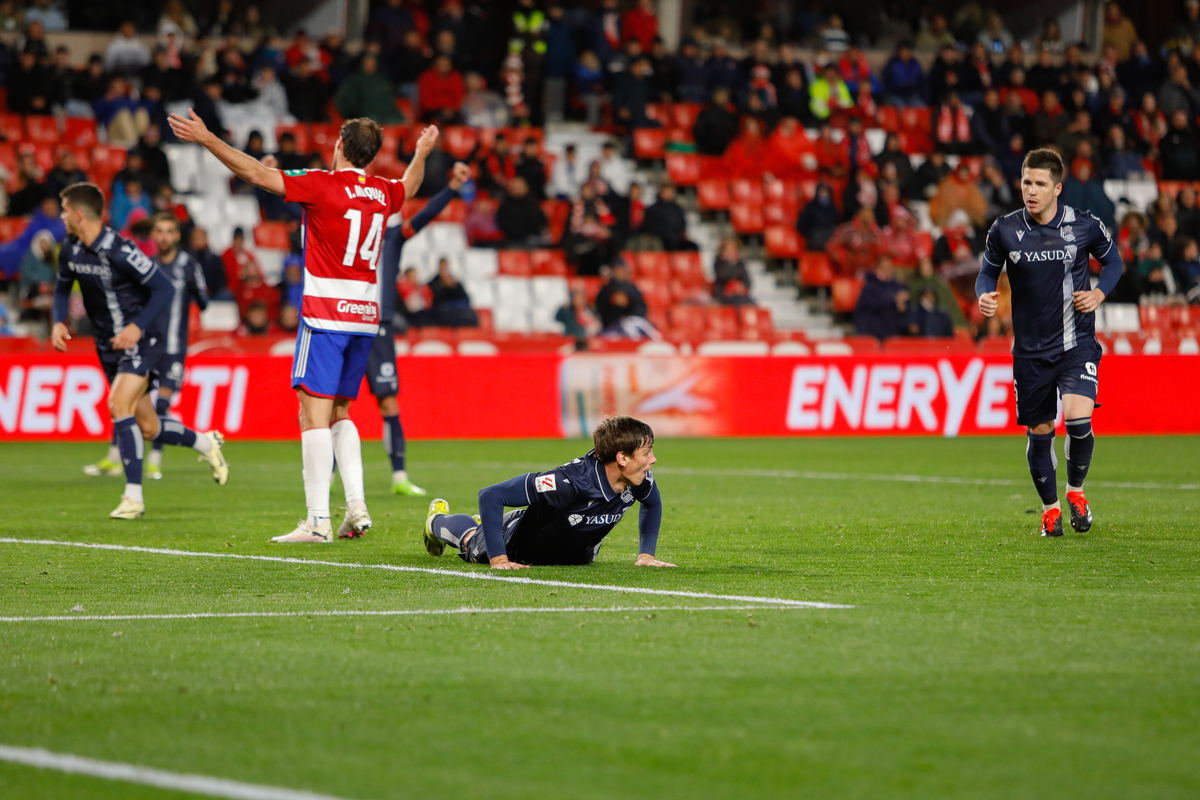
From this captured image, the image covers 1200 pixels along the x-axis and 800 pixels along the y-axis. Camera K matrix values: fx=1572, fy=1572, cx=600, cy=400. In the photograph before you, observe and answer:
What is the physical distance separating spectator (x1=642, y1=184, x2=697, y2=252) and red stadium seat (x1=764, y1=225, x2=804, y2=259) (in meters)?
1.92

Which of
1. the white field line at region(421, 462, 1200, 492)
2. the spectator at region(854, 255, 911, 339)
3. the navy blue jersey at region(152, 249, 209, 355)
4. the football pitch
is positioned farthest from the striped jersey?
the spectator at region(854, 255, 911, 339)

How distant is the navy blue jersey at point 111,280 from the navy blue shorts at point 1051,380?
19.4 ft

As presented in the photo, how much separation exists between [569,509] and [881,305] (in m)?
15.6

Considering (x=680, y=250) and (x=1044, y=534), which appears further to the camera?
(x=680, y=250)

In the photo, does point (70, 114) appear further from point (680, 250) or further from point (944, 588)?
point (944, 588)

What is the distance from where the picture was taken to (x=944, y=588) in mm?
7062

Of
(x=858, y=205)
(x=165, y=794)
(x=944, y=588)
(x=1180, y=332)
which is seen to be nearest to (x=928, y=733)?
(x=165, y=794)

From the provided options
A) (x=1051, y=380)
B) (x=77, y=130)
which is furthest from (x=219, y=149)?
(x=77, y=130)

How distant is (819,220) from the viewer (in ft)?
83.1

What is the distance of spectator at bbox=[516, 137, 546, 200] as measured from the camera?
24266 millimetres

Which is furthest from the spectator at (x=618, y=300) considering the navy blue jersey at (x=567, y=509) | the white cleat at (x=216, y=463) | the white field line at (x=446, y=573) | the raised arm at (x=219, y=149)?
the navy blue jersey at (x=567, y=509)

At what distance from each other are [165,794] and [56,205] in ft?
60.4

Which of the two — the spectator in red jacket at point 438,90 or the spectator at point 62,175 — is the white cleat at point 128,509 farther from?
the spectator in red jacket at point 438,90

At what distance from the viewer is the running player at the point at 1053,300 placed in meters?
9.53
